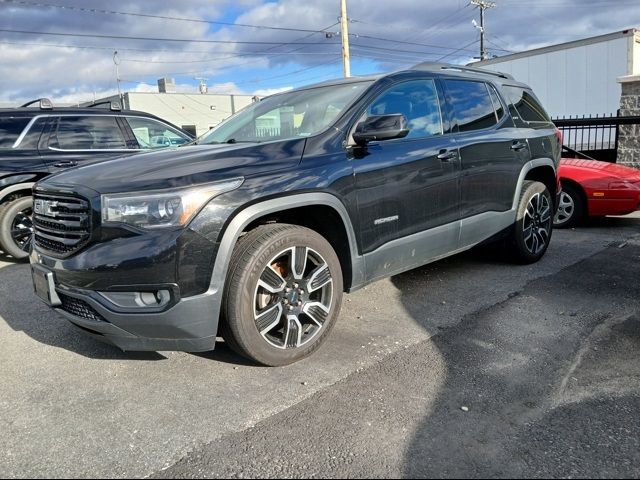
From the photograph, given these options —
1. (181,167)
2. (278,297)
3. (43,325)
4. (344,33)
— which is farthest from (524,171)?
(344,33)

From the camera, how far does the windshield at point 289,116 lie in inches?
159

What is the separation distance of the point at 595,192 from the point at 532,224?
2474 millimetres

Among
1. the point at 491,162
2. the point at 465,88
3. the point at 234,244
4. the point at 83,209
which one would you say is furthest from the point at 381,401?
the point at 465,88

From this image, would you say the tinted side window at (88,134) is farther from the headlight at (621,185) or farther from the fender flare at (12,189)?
the headlight at (621,185)

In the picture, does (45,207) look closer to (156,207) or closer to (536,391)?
(156,207)

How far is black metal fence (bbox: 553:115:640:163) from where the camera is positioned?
11.1 metres

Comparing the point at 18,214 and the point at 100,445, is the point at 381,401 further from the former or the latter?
the point at 18,214

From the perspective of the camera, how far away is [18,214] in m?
6.51

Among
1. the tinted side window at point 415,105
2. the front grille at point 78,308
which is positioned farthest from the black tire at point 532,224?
the front grille at point 78,308

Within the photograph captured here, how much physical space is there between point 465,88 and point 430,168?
119 centimetres

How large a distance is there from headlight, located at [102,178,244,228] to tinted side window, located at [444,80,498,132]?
103 inches

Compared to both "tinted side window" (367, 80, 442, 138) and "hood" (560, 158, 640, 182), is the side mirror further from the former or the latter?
"hood" (560, 158, 640, 182)

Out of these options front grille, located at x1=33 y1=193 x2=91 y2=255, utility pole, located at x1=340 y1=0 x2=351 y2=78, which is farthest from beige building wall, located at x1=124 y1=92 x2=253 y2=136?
front grille, located at x1=33 y1=193 x2=91 y2=255

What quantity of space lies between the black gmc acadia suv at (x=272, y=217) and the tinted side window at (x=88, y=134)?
2.86 metres
